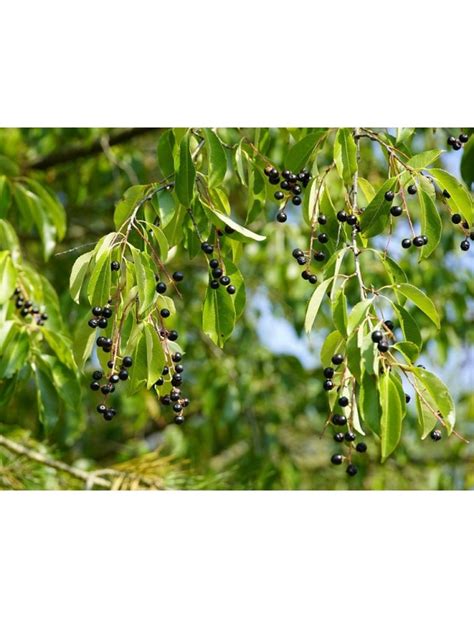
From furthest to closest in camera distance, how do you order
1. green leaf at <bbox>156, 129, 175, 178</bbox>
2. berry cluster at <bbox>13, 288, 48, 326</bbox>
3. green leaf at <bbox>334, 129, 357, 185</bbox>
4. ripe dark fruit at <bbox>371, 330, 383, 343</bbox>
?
1. berry cluster at <bbox>13, 288, 48, 326</bbox>
2. green leaf at <bbox>156, 129, 175, 178</bbox>
3. green leaf at <bbox>334, 129, 357, 185</bbox>
4. ripe dark fruit at <bbox>371, 330, 383, 343</bbox>

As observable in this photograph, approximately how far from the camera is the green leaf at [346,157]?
109cm

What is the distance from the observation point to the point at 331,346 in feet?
3.25

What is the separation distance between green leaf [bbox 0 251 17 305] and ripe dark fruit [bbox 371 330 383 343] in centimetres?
67

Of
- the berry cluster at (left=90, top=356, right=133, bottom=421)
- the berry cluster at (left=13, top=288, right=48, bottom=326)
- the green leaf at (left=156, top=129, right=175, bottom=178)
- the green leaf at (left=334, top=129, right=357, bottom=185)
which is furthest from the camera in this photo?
the berry cluster at (left=13, top=288, right=48, bottom=326)

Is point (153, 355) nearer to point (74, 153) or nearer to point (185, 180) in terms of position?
point (185, 180)

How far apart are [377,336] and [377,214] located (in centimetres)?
21

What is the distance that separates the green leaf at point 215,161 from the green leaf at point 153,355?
0.25 metres

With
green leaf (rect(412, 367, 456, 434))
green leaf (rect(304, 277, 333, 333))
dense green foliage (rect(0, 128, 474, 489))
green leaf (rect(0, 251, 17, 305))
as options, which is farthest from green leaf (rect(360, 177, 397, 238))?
green leaf (rect(0, 251, 17, 305))

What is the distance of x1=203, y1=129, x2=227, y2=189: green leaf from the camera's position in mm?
1104

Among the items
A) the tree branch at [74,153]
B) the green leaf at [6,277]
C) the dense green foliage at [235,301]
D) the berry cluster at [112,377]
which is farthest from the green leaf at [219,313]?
the tree branch at [74,153]

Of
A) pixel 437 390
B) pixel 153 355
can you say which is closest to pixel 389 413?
pixel 437 390

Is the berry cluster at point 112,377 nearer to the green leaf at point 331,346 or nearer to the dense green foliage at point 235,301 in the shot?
the dense green foliage at point 235,301

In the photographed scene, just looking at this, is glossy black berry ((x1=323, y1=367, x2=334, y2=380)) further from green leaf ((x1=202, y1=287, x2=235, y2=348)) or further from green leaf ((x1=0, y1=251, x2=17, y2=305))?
green leaf ((x1=0, y1=251, x2=17, y2=305))
